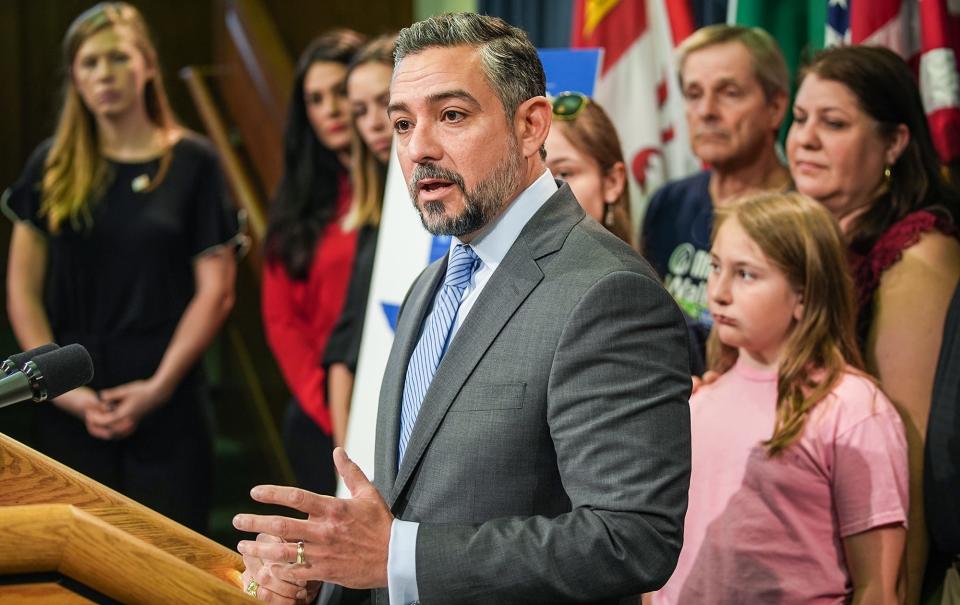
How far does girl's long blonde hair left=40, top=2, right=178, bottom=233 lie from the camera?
12.3ft

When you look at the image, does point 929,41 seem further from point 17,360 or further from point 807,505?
point 17,360

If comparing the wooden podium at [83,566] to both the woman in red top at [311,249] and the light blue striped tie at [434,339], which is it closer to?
the light blue striped tie at [434,339]

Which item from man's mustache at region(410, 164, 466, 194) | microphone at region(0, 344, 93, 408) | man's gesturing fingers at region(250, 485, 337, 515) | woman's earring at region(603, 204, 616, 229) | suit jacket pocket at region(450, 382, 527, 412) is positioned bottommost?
man's gesturing fingers at region(250, 485, 337, 515)

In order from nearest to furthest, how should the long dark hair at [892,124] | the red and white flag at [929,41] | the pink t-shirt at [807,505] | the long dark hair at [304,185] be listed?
the pink t-shirt at [807,505]
the long dark hair at [892,124]
the red and white flag at [929,41]
the long dark hair at [304,185]

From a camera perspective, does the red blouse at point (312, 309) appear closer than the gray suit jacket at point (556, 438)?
No

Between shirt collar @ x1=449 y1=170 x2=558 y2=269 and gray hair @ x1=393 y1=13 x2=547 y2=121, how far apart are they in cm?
12

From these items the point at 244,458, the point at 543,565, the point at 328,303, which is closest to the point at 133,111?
the point at 328,303

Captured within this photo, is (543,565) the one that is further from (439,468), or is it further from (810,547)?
(810,547)

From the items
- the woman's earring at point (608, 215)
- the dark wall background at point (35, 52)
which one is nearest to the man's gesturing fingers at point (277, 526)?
the woman's earring at point (608, 215)

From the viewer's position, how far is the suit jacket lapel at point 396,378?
1.77m

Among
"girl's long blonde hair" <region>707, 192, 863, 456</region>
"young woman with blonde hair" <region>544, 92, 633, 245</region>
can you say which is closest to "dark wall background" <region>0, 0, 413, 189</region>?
"young woman with blonde hair" <region>544, 92, 633, 245</region>

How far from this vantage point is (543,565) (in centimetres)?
150

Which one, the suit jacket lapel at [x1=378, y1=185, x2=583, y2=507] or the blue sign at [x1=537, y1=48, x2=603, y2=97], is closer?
the suit jacket lapel at [x1=378, y1=185, x2=583, y2=507]

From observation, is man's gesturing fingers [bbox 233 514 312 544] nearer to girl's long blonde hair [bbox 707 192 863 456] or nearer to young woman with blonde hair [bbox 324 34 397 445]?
girl's long blonde hair [bbox 707 192 863 456]
